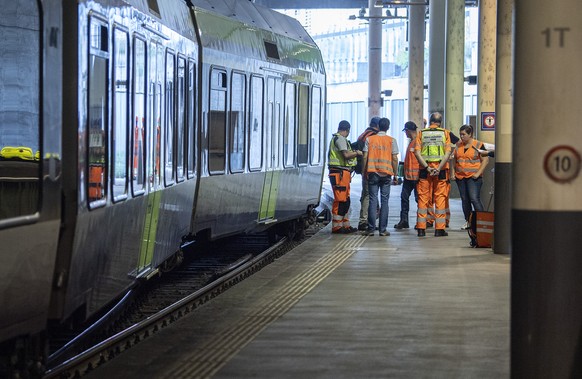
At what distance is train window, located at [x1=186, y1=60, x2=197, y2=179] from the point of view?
13047mm

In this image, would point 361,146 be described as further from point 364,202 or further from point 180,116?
point 180,116

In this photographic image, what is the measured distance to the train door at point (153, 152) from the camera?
10.4m

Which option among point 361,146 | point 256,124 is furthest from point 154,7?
point 361,146

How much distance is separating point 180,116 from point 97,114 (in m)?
4.61

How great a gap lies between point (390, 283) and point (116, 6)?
5180 mm

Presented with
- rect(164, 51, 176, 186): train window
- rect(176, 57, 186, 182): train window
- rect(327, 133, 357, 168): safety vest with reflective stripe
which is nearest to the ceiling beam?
rect(327, 133, 357, 168): safety vest with reflective stripe

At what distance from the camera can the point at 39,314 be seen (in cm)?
680

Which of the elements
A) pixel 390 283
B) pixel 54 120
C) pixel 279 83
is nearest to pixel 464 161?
pixel 279 83

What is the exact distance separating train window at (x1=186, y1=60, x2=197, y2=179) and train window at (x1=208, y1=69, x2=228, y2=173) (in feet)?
2.86

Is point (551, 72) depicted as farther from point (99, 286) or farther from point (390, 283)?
point (390, 283)

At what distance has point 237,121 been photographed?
1548 cm

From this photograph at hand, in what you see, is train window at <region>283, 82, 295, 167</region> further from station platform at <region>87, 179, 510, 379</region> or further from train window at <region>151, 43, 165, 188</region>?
train window at <region>151, 43, 165, 188</region>

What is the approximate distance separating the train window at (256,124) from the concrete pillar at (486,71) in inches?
226

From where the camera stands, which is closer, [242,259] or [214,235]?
[214,235]
